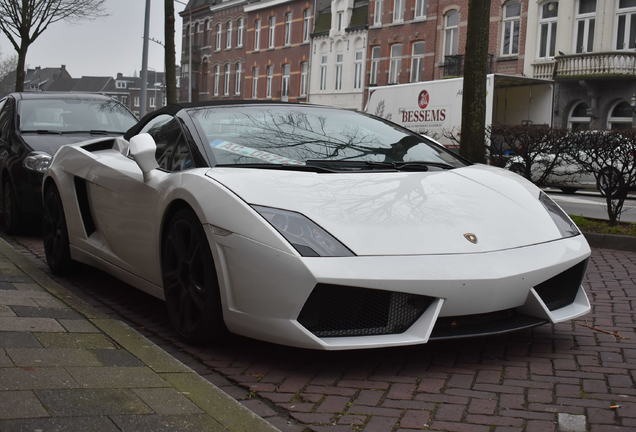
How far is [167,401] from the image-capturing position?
10.9 feet

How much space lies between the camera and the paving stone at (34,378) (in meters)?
3.35

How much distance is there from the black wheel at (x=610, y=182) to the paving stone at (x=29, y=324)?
644 cm

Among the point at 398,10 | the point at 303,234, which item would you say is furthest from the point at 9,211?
the point at 398,10

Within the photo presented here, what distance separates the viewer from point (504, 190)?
4527mm

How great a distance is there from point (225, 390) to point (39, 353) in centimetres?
88

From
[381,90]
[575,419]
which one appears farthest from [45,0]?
[575,419]

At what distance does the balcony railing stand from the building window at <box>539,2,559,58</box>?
3.50 feet

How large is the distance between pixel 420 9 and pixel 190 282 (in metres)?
38.4

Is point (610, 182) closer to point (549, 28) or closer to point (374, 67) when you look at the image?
point (549, 28)

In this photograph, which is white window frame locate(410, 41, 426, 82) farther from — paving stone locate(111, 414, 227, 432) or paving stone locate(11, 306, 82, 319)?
paving stone locate(111, 414, 227, 432)

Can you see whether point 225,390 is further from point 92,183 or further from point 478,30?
point 478,30

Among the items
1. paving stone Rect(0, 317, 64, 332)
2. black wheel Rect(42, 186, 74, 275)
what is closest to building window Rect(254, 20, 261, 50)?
black wheel Rect(42, 186, 74, 275)

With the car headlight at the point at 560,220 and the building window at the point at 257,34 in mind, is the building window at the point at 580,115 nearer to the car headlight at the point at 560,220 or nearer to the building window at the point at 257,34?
the car headlight at the point at 560,220

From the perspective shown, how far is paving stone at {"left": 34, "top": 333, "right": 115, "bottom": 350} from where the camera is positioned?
161 inches
